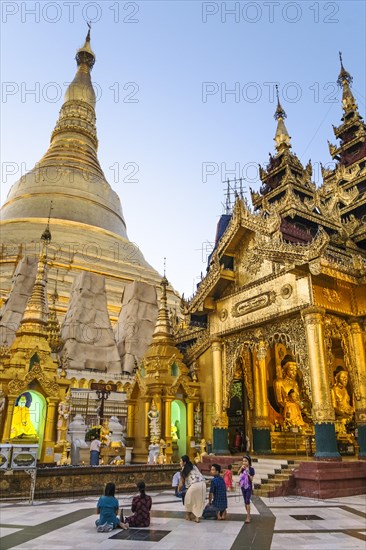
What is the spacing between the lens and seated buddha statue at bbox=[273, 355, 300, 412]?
47.6 feet

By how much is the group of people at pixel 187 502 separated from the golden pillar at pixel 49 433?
6.33 metres

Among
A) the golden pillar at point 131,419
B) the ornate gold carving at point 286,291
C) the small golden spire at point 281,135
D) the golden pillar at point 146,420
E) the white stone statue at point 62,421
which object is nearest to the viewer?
the ornate gold carving at point 286,291

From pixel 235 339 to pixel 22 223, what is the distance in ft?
87.8

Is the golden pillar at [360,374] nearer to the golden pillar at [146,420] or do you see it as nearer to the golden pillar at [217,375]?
the golden pillar at [217,375]

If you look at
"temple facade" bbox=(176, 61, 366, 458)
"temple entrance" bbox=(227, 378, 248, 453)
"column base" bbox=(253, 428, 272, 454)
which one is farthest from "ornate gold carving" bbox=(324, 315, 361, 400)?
"temple entrance" bbox=(227, 378, 248, 453)

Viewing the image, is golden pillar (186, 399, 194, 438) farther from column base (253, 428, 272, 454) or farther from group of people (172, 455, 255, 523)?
group of people (172, 455, 255, 523)

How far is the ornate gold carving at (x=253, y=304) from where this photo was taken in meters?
12.1

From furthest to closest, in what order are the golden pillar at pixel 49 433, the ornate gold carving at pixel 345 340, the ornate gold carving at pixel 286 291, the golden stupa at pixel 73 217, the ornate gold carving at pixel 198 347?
the golden stupa at pixel 73 217, the ornate gold carving at pixel 198 347, the golden pillar at pixel 49 433, the ornate gold carving at pixel 286 291, the ornate gold carving at pixel 345 340

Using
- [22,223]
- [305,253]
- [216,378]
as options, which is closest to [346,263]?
[305,253]

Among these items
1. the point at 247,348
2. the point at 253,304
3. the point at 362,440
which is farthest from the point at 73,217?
the point at 362,440

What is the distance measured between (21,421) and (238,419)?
23.8ft

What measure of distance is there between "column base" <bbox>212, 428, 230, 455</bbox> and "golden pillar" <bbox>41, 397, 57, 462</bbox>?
15.8 ft

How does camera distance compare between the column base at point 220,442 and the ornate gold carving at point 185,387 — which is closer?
the column base at point 220,442

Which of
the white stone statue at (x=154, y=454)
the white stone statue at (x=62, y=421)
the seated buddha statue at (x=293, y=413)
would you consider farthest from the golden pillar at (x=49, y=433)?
the seated buddha statue at (x=293, y=413)
